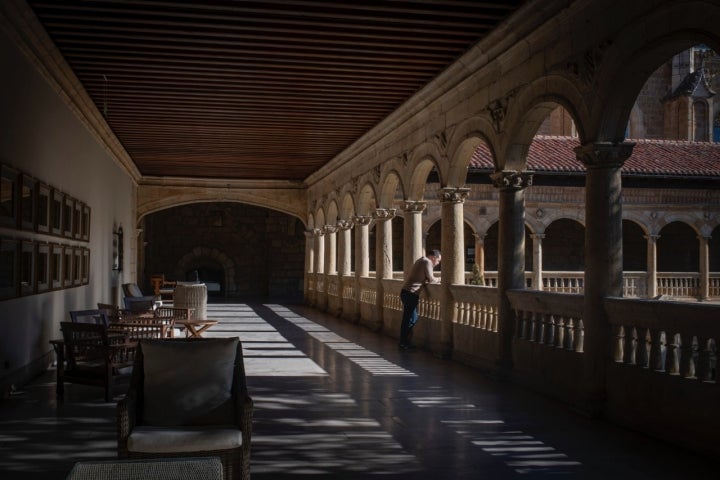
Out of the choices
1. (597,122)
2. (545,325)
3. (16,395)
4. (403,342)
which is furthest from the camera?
(403,342)

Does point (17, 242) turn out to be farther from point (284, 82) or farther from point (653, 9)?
point (653, 9)

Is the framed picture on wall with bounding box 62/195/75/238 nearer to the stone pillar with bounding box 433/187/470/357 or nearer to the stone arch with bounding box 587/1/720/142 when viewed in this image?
the stone pillar with bounding box 433/187/470/357

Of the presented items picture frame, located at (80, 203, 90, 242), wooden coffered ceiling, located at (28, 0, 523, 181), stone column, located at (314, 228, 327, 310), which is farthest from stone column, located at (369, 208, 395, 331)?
stone column, located at (314, 228, 327, 310)

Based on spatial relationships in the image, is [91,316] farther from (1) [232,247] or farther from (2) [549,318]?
(1) [232,247]

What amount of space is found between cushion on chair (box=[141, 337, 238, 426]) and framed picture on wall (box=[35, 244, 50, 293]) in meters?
4.28

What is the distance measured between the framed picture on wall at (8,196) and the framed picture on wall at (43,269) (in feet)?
3.41

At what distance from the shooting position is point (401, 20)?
23.1ft

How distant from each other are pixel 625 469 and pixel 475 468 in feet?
2.79

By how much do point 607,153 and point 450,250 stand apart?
158 inches

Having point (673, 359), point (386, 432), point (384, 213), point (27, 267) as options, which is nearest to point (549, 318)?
point (673, 359)

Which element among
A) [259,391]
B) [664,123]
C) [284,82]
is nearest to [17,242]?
[259,391]

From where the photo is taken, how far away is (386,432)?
214 inches

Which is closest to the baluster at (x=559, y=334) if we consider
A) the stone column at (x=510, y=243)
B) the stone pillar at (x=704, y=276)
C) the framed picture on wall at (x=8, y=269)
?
the stone column at (x=510, y=243)

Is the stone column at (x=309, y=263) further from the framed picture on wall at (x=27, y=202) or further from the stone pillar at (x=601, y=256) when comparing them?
the stone pillar at (x=601, y=256)
